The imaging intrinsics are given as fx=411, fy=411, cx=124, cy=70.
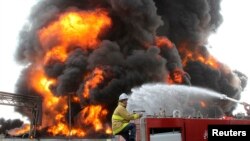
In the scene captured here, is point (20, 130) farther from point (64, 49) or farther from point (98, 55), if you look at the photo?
point (98, 55)

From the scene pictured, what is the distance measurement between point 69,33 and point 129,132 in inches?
1338

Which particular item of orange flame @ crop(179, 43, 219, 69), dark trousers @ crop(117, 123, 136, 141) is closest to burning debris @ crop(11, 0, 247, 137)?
orange flame @ crop(179, 43, 219, 69)

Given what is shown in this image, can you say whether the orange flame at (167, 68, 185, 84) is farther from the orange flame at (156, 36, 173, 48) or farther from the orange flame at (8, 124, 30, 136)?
the orange flame at (8, 124, 30, 136)

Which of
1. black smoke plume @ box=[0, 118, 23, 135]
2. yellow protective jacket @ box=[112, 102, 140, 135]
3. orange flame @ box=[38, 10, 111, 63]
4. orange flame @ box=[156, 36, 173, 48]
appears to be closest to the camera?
yellow protective jacket @ box=[112, 102, 140, 135]

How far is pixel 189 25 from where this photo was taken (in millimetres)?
49750

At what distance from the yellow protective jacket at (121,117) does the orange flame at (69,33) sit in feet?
110

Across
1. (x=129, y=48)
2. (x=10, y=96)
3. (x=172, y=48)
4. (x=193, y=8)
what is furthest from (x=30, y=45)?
(x=193, y=8)

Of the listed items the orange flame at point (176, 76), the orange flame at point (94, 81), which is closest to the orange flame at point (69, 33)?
the orange flame at point (94, 81)

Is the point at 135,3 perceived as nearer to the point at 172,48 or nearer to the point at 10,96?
the point at 172,48

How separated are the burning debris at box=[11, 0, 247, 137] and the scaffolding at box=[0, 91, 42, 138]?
2.86 feet

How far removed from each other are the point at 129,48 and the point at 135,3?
192 inches

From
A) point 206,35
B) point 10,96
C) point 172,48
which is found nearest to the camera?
point 10,96

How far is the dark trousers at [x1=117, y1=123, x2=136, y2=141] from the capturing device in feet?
31.5

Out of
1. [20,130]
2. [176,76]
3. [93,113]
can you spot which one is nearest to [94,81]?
[93,113]
